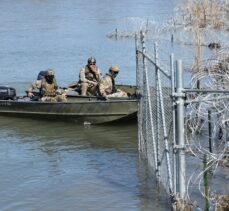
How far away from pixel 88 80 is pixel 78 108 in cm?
138

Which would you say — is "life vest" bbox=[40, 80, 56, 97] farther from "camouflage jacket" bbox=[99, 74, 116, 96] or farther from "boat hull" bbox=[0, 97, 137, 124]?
"camouflage jacket" bbox=[99, 74, 116, 96]

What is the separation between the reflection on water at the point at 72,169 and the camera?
1130cm

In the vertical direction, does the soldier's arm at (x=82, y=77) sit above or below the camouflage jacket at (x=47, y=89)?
above

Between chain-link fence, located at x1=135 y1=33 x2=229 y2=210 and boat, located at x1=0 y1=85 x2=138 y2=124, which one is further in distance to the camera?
boat, located at x1=0 y1=85 x2=138 y2=124

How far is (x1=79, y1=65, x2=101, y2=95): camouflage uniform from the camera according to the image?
18.4m

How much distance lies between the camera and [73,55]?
110ft

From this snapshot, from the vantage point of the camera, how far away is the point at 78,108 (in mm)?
17438

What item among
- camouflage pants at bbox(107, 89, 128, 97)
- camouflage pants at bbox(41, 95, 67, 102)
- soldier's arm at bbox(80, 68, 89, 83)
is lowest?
camouflage pants at bbox(41, 95, 67, 102)

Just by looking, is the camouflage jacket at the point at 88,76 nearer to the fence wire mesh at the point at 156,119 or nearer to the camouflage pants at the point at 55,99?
the camouflage pants at the point at 55,99

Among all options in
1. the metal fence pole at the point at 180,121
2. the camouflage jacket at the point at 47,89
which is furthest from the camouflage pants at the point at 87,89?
the metal fence pole at the point at 180,121

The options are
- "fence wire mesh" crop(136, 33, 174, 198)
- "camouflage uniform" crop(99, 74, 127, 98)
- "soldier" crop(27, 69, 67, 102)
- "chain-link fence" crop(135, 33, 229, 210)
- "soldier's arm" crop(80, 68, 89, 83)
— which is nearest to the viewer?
"chain-link fence" crop(135, 33, 229, 210)

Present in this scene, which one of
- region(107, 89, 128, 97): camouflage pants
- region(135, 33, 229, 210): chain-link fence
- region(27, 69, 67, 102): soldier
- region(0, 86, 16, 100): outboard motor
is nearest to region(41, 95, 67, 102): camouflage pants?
region(27, 69, 67, 102): soldier

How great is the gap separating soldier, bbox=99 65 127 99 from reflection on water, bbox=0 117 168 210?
2.85ft

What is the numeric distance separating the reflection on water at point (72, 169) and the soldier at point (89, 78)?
3.85 feet
